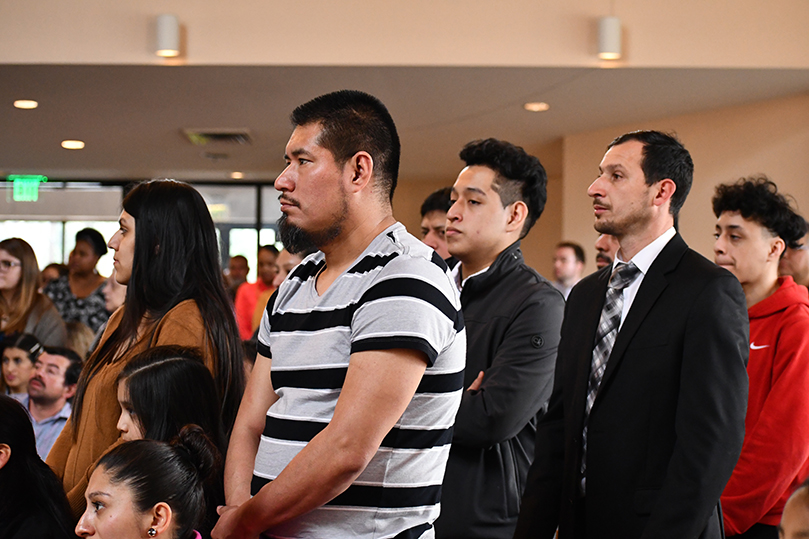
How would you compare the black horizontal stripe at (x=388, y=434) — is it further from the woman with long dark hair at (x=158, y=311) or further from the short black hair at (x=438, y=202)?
the short black hair at (x=438, y=202)

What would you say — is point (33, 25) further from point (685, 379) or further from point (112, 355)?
point (685, 379)

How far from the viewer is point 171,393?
1.75 meters

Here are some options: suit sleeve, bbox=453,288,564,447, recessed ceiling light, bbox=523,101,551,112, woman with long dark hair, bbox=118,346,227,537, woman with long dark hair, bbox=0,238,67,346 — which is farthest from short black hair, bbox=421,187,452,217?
recessed ceiling light, bbox=523,101,551,112

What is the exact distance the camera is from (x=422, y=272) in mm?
1281

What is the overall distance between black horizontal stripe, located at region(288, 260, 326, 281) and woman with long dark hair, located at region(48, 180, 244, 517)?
48cm

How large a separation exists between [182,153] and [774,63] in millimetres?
5419

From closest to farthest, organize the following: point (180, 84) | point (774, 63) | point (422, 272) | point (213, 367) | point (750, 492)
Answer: point (422, 272) < point (213, 367) < point (750, 492) < point (774, 63) < point (180, 84)

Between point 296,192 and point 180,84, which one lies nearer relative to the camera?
point 296,192

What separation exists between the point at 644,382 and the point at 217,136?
5961 millimetres

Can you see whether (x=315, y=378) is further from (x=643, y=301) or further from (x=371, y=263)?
(x=643, y=301)

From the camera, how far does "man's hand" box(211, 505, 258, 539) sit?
1.35m

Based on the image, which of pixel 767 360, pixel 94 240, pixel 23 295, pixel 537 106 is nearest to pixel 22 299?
pixel 23 295

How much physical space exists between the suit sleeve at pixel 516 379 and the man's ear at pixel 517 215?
259 millimetres

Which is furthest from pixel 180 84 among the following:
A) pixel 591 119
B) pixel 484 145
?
pixel 484 145
